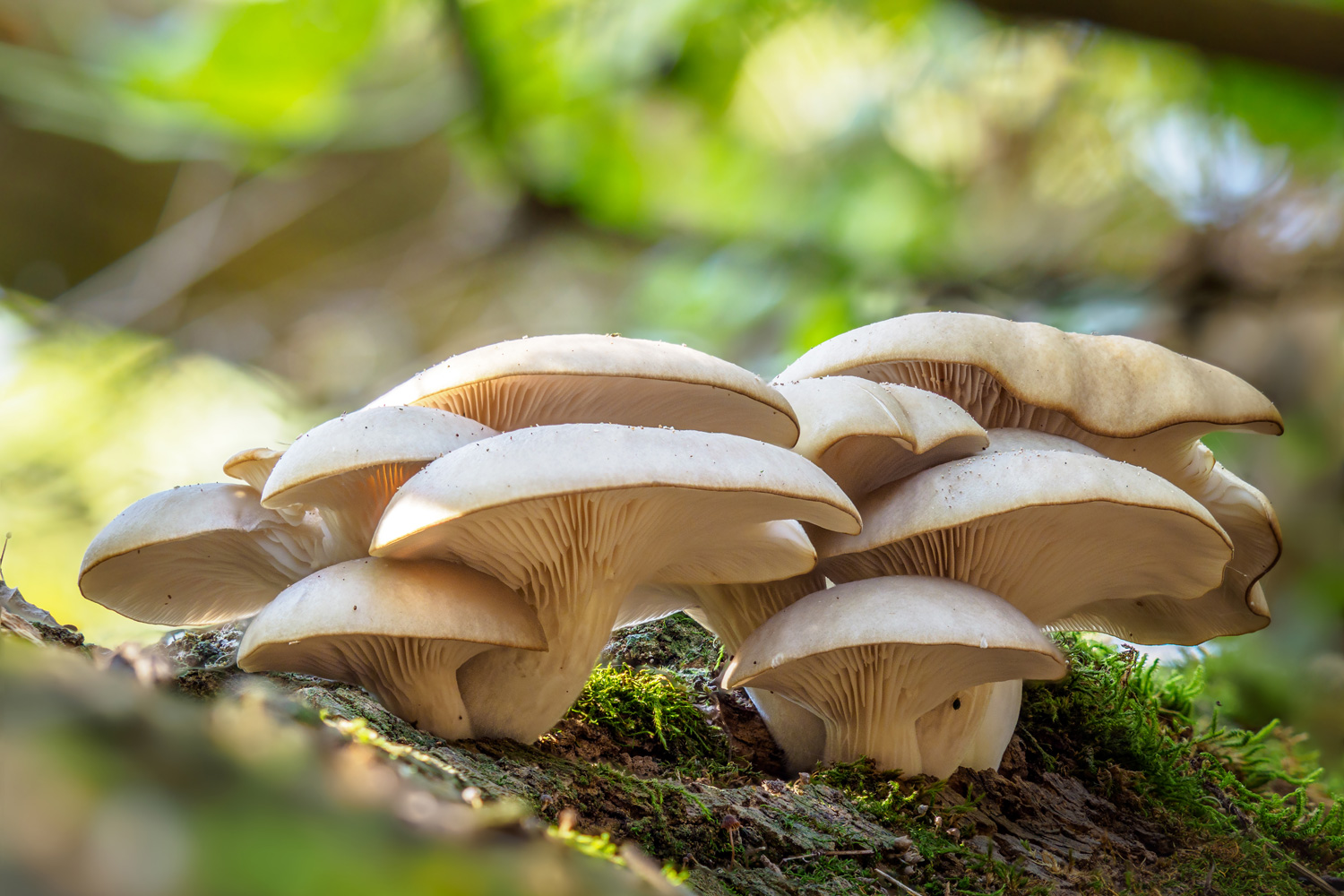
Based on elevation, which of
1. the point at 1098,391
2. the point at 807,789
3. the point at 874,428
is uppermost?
the point at 1098,391

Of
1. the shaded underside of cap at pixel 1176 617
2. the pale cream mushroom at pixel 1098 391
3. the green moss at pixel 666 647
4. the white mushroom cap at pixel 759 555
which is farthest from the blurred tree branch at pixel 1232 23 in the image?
the green moss at pixel 666 647

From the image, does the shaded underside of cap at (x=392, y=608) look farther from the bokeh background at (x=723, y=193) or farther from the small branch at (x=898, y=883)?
the bokeh background at (x=723, y=193)

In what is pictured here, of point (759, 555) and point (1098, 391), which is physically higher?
point (1098, 391)

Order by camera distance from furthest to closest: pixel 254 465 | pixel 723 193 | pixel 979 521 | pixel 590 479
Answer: pixel 723 193, pixel 979 521, pixel 254 465, pixel 590 479

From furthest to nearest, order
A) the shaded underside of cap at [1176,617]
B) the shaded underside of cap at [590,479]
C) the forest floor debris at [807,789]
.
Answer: the shaded underside of cap at [1176,617] → the shaded underside of cap at [590,479] → the forest floor debris at [807,789]

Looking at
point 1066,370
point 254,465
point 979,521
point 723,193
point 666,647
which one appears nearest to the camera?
point 254,465

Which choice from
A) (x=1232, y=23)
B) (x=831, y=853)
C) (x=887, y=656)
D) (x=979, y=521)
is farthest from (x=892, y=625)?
(x=1232, y=23)

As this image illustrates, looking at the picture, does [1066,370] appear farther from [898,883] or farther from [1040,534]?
[898,883]

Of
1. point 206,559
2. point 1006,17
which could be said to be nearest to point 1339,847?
point 1006,17
